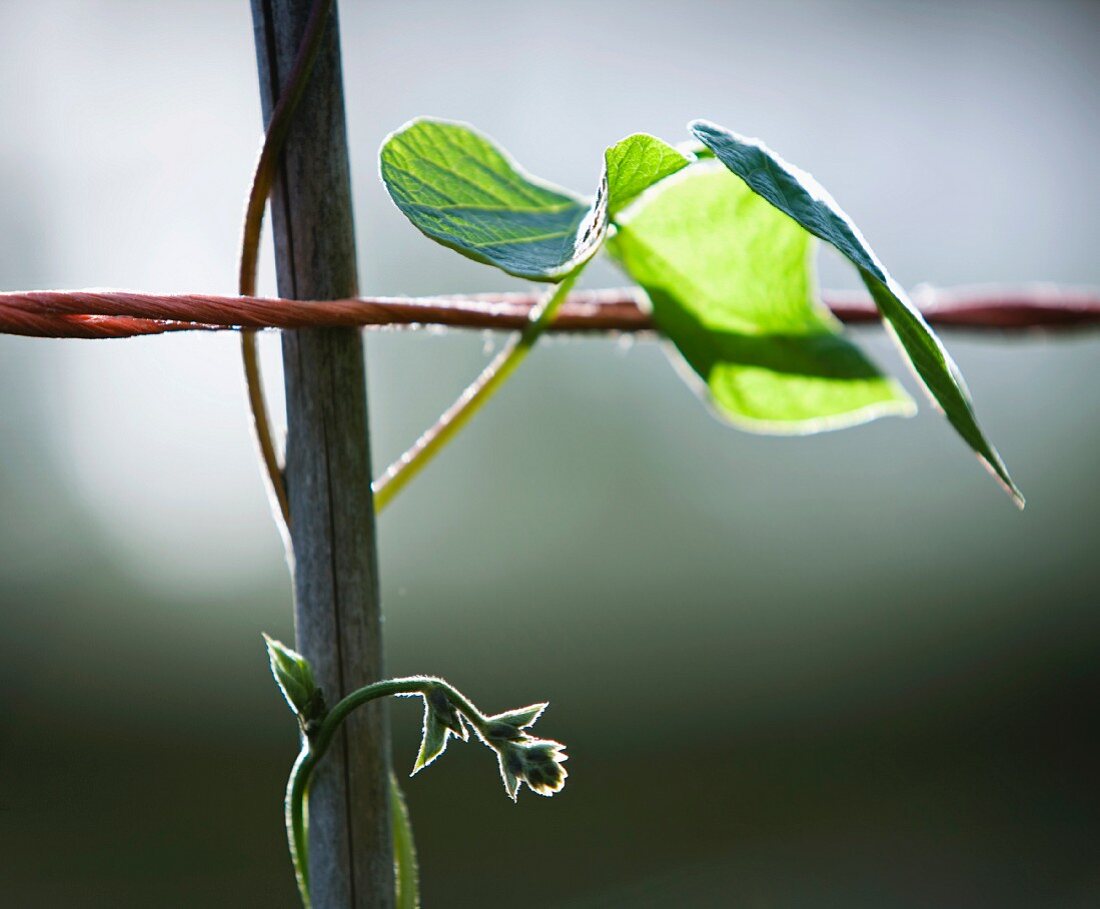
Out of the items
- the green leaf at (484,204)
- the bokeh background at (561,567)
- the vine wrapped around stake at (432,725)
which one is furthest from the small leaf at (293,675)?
the bokeh background at (561,567)

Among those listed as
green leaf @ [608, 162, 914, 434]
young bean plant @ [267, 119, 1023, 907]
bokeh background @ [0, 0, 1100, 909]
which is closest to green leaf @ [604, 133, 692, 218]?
young bean plant @ [267, 119, 1023, 907]

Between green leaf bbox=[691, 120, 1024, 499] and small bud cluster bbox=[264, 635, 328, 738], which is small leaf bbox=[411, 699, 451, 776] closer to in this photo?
small bud cluster bbox=[264, 635, 328, 738]

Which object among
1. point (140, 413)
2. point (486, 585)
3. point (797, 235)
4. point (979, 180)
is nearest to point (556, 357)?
point (486, 585)

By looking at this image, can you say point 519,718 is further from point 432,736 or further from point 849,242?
point 849,242

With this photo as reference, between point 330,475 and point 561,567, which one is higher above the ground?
point 330,475

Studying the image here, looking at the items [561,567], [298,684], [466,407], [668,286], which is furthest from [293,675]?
[561,567]
